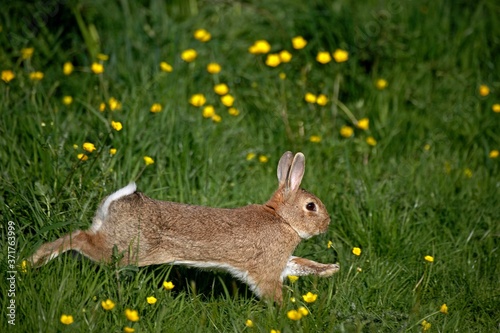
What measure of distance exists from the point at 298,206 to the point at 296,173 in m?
0.22

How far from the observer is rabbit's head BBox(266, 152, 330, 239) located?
5.21 meters

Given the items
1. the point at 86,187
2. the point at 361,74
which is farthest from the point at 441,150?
the point at 86,187

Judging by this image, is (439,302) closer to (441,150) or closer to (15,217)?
(441,150)

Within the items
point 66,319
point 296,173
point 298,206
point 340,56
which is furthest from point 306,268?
point 340,56

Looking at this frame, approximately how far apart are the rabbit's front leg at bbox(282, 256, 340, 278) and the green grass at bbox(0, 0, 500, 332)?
0.33 ft

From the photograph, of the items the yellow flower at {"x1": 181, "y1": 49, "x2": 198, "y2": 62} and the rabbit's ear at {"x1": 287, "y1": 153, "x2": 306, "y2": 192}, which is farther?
the yellow flower at {"x1": 181, "y1": 49, "x2": 198, "y2": 62}

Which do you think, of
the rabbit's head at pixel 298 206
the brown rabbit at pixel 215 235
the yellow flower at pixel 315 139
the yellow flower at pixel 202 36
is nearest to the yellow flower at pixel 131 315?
Result: the brown rabbit at pixel 215 235

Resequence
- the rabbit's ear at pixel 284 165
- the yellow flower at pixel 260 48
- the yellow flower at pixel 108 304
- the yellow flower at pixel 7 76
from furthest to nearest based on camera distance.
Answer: the yellow flower at pixel 260 48
the yellow flower at pixel 7 76
the rabbit's ear at pixel 284 165
the yellow flower at pixel 108 304

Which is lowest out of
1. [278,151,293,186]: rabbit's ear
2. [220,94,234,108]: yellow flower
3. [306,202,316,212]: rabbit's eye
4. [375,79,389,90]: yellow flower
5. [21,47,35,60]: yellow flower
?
[375,79,389,90]: yellow flower

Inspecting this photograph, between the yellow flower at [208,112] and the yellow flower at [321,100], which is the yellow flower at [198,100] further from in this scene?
the yellow flower at [321,100]

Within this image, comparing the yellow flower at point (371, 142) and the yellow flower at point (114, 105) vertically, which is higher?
the yellow flower at point (114, 105)

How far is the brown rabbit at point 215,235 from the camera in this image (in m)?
4.56

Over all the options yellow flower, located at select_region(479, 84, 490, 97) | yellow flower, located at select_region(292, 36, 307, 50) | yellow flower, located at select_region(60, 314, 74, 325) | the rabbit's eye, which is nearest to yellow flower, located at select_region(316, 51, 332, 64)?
yellow flower, located at select_region(292, 36, 307, 50)

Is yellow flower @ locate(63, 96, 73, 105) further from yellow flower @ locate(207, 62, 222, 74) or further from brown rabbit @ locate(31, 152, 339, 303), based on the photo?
brown rabbit @ locate(31, 152, 339, 303)
